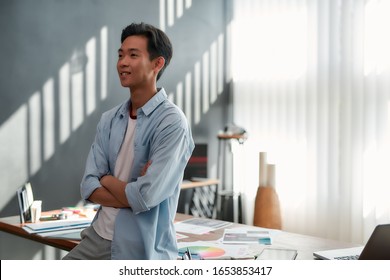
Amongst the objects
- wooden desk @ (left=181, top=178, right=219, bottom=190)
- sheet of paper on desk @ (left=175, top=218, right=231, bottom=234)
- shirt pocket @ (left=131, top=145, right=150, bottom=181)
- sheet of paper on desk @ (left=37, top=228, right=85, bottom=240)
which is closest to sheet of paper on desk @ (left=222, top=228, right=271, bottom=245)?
sheet of paper on desk @ (left=175, top=218, right=231, bottom=234)

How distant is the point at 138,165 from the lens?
1719 mm

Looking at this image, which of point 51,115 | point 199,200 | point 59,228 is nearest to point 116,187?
point 59,228

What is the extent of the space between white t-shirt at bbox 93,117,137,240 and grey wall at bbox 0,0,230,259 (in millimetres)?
1768

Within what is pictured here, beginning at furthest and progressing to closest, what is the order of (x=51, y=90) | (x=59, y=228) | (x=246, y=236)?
(x=51, y=90), (x=59, y=228), (x=246, y=236)

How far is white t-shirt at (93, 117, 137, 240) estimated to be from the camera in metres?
1.69

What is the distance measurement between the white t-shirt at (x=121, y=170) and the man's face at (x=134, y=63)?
0.16m

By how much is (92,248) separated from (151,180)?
0.37 m

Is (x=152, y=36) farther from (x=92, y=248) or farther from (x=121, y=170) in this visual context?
(x=92, y=248)

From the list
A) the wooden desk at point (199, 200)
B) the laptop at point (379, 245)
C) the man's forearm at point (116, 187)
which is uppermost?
the man's forearm at point (116, 187)

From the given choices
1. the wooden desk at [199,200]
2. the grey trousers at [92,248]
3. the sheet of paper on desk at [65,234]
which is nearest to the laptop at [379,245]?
the grey trousers at [92,248]

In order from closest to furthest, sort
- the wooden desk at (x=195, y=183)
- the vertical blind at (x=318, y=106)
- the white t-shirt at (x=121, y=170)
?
the white t-shirt at (x=121, y=170) < the vertical blind at (x=318, y=106) < the wooden desk at (x=195, y=183)

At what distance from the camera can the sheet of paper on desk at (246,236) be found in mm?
1977

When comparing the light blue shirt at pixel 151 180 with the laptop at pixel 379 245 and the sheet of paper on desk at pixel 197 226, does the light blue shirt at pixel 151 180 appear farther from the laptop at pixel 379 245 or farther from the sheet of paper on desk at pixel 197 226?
the laptop at pixel 379 245
